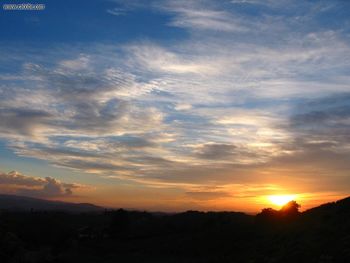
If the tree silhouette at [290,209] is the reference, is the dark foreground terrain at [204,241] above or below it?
below

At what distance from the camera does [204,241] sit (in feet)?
220

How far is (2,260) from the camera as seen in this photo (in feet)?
96.9

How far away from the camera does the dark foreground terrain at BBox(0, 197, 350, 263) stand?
3794cm

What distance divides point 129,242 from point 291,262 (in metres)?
48.0

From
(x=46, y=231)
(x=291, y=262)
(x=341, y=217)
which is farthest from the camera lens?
(x=46, y=231)

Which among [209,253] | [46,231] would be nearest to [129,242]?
[46,231]

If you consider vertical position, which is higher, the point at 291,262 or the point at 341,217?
the point at 341,217

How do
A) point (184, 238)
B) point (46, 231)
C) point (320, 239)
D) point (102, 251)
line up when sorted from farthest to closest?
point (46, 231) → point (184, 238) → point (102, 251) → point (320, 239)

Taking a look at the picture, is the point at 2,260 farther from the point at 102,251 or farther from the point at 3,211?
the point at 102,251

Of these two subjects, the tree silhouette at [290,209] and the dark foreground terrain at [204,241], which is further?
the tree silhouette at [290,209]

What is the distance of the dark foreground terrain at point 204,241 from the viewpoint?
3794 centimetres

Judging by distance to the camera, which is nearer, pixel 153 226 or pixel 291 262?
pixel 291 262

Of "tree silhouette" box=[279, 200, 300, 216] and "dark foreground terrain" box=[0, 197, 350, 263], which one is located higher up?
"tree silhouette" box=[279, 200, 300, 216]

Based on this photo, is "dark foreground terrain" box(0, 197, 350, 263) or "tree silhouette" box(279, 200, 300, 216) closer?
"dark foreground terrain" box(0, 197, 350, 263)
